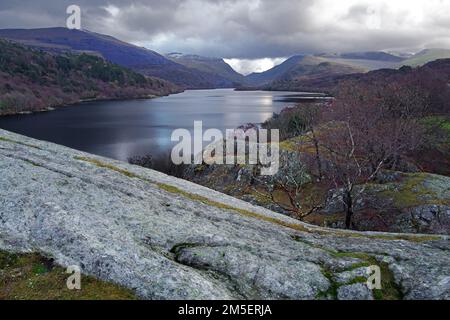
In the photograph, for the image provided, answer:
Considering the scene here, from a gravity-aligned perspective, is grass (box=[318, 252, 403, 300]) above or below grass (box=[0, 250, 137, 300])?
below

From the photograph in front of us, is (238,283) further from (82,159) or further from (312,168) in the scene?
(312,168)

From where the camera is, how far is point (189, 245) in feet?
75.3

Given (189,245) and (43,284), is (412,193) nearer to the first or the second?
(189,245)

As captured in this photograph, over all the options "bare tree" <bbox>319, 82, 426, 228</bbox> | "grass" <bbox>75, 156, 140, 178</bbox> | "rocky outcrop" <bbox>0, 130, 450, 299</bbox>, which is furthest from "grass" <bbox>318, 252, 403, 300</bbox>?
"bare tree" <bbox>319, 82, 426, 228</bbox>

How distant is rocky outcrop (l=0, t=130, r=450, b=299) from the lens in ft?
63.5

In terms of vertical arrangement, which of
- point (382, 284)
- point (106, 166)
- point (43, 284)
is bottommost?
point (382, 284)

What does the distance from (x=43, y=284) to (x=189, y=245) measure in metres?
8.12

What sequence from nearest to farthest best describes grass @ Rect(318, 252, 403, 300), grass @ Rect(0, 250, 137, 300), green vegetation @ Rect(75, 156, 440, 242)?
grass @ Rect(0, 250, 137, 300)
grass @ Rect(318, 252, 403, 300)
green vegetation @ Rect(75, 156, 440, 242)

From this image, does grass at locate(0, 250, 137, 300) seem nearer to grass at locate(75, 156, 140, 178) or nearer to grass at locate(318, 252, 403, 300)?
grass at locate(318, 252, 403, 300)

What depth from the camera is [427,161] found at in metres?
97.6

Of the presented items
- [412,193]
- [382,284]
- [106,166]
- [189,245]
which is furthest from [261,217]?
[412,193]

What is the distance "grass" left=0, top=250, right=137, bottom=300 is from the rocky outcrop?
64 centimetres

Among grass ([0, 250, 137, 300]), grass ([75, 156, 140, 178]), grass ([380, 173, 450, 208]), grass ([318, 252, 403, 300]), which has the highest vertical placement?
grass ([75, 156, 140, 178])

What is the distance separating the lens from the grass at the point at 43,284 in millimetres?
17344
